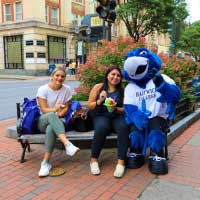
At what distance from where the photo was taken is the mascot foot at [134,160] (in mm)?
4203

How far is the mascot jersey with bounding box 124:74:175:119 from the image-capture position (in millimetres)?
4125

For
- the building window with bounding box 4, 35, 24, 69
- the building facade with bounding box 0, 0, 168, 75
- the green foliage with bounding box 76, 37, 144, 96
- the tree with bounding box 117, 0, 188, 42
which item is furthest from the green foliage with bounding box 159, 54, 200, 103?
the building window with bounding box 4, 35, 24, 69

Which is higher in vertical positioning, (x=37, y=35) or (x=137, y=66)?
(x=37, y=35)

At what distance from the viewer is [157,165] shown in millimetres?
4004

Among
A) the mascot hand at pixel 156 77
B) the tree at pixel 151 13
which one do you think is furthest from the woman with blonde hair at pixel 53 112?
the tree at pixel 151 13

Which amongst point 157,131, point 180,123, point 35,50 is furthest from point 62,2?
point 157,131

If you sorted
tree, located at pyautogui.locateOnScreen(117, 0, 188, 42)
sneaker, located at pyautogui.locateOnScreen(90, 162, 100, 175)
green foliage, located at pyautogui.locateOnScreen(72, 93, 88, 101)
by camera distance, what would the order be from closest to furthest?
sneaker, located at pyautogui.locateOnScreen(90, 162, 100, 175) → green foliage, located at pyautogui.locateOnScreen(72, 93, 88, 101) → tree, located at pyautogui.locateOnScreen(117, 0, 188, 42)

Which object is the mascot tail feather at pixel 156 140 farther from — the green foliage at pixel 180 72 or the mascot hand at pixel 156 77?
the green foliage at pixel 180 72

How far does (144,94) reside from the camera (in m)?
4.16

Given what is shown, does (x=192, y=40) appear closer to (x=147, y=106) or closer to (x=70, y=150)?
(x=147, y=106)

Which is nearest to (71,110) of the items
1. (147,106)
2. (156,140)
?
(147,106)

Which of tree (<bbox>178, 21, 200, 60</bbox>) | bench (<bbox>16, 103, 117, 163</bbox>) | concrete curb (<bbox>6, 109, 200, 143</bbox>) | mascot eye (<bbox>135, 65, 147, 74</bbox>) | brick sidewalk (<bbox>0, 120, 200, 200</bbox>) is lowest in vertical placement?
brick sidewalk (<bbox>0, 120, 200, 200</bbox>)

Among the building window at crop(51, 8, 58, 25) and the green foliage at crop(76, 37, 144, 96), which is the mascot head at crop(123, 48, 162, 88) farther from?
the building window at crop(51, 8, 58, 25)

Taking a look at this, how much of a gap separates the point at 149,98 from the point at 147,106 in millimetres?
111
